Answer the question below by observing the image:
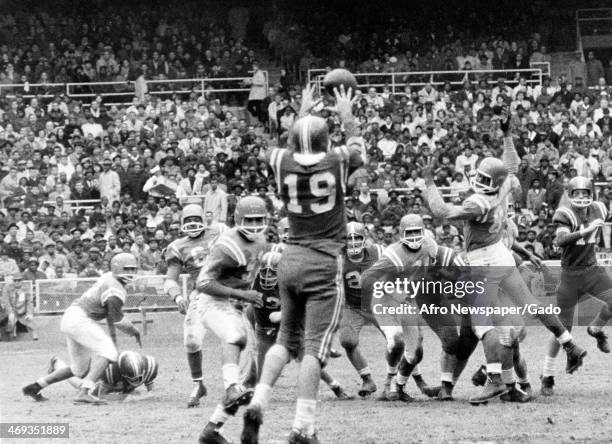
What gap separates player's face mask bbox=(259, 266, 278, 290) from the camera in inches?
436

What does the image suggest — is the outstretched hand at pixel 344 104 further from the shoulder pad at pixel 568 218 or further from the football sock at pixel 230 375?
the shoulder pad at pixel 568 218

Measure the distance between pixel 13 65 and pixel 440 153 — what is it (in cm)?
985

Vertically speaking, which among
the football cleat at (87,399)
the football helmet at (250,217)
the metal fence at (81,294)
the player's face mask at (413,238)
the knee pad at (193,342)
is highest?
the football helmet at (250,217)

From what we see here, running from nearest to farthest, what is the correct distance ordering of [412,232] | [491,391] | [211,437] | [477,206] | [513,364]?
[211,437] < [491,391] < [477,206] < [513,364] < [412,232]

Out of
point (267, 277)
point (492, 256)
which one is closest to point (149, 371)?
point (267, 277)

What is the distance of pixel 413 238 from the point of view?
34.5ft

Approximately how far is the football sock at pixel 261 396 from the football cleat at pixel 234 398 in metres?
0.68

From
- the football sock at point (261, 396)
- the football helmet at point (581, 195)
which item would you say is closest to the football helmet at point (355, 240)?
the football helmet at point (581, 195)

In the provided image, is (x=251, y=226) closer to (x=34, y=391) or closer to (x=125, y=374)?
(x=125, y=374)

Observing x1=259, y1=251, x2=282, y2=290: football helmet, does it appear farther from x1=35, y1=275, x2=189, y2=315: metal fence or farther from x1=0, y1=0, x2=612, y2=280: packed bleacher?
x1=0, y1=0, x2=612, y2=280: packed bleacher

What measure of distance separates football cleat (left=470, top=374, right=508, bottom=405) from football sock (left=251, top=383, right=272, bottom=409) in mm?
3133

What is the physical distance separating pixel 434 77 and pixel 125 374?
55.3 ft

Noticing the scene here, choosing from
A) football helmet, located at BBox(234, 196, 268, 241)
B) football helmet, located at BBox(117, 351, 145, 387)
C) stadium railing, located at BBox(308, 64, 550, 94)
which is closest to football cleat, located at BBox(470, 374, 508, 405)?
football helmet, located at BBox(234, 196, 268, 241)

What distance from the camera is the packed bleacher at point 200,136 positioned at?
1961cm
